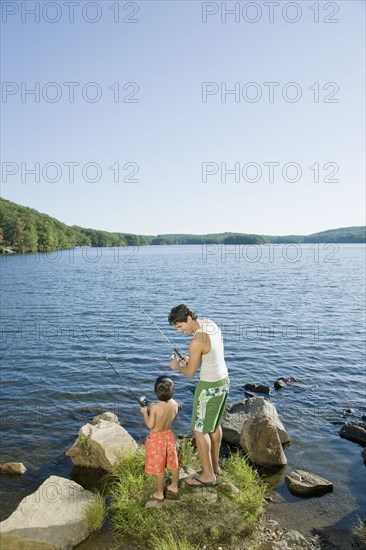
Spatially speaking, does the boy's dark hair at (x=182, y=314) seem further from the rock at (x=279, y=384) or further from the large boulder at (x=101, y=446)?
the rock at (x=279, y=384)

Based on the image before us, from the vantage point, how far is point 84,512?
7.46 meters

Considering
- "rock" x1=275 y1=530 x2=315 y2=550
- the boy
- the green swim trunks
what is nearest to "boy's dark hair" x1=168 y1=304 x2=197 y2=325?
the boy

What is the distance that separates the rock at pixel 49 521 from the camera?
678 cm

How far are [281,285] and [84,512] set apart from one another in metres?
46.9

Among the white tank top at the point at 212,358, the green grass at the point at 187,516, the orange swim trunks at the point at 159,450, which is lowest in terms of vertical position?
the green grass at the point at 187,516

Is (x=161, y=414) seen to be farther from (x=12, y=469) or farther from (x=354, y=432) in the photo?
(x=354, y=432)

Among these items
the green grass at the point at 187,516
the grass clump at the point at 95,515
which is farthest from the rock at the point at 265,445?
the grass clump at the point at 95,515

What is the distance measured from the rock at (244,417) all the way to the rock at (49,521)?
4222mm

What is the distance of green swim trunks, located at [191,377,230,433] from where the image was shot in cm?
692

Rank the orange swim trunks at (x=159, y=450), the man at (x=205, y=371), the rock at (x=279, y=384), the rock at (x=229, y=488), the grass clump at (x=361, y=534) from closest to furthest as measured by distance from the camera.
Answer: the man at (x=205, y=371), the orange swim trunks at (x=159, y=450), the grass clump at (x=361, y=534), the rock at (x=229, y=488), the rock at (x=279, y=384)

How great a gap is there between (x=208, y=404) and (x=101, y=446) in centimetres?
376

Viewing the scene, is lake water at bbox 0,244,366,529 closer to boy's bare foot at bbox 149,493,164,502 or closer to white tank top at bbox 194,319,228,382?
boy's bare foot at bbox 149,493,164,502

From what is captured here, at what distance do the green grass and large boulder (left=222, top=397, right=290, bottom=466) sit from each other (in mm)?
2193

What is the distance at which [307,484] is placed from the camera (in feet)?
29.6
